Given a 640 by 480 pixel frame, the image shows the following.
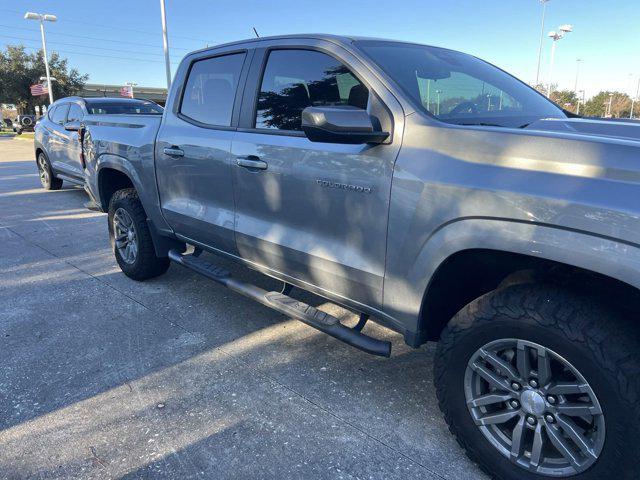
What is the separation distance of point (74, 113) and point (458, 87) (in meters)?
8.03

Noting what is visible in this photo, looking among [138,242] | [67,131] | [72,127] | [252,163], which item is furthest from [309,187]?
[67,131]

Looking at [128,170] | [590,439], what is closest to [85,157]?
[128,170]

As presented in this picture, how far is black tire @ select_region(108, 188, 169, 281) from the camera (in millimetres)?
4422

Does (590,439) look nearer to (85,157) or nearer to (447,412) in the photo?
(447,412)

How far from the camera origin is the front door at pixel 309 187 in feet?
8.20

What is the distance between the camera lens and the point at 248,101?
3.27 m

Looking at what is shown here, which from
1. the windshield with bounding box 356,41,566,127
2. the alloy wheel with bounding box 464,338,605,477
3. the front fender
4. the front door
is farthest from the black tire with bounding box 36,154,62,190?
the alloy wheel with bounding box 464,338,605,477

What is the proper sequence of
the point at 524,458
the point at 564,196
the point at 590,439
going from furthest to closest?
the point at 524,458, the point at 590,439, the point at 564,196

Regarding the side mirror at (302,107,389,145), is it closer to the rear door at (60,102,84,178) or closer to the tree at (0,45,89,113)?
the rear door at (60,102,84,178)

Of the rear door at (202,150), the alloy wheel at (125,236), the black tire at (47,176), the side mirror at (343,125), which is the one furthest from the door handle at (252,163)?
the black tire at (47,176)

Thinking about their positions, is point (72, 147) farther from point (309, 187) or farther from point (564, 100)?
point (564, 100)

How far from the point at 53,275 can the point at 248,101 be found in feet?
10.0

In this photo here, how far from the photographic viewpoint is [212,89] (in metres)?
3.65

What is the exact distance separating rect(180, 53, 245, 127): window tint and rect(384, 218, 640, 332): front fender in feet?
5.78
